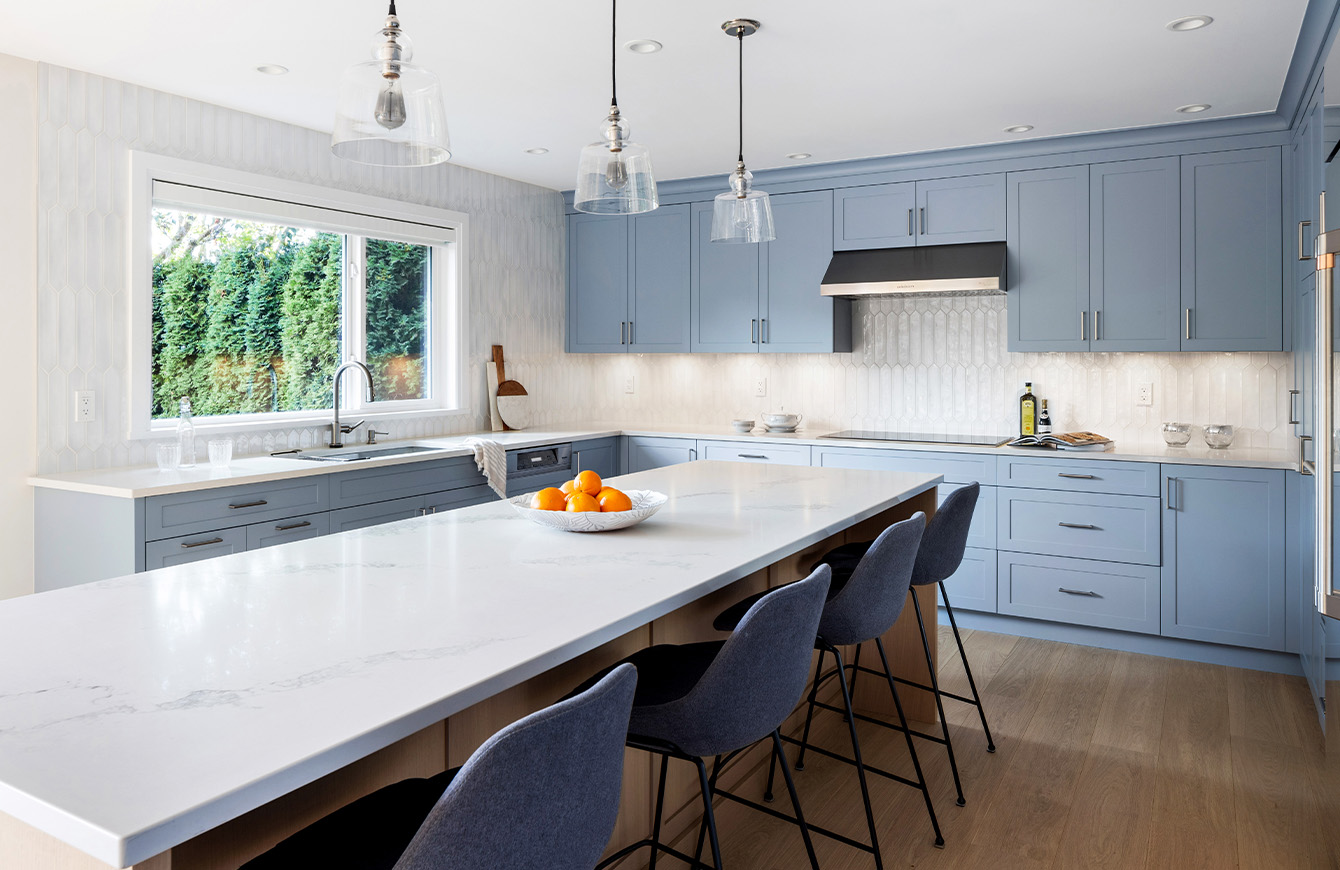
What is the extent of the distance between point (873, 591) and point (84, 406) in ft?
9.83

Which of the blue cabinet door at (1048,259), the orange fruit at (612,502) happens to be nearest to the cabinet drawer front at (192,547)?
the orange fruit at (612,502)

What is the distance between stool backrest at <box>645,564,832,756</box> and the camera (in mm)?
1562

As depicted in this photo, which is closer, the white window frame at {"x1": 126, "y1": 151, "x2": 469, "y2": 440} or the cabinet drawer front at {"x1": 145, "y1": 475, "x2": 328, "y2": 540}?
the cabinet drawer front at {"x1": 145, "y1": 475, "x2": 328, "y2": 540}

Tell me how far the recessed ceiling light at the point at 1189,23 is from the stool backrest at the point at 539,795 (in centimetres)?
284

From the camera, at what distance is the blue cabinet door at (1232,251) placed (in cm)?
389

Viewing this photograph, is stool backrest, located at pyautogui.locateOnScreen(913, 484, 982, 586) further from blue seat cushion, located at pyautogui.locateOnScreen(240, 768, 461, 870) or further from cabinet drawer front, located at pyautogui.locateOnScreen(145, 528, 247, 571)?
cabinet drawer front, located at pyautogui.locateOnScreen(145, 528, 247, 571)

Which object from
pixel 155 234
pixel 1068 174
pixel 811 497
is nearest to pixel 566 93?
pixel 155 234

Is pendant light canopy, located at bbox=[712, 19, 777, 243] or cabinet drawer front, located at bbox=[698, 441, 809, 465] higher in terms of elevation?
pendant light canopy, located at bbox=[712, 19, 777, 243]

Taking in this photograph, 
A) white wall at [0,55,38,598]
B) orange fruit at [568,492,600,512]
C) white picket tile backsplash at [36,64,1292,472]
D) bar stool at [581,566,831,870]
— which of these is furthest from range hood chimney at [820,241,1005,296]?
white wall at [0,55,38,598]

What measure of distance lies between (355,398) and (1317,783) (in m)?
4.15

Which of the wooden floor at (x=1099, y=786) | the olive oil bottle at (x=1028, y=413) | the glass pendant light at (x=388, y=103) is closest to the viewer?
the glass pendant light at (x=388, y=103)

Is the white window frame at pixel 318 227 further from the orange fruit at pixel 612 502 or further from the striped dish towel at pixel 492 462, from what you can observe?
the orange fruit at pixel 612 502

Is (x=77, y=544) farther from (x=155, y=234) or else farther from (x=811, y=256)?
(x=811, y=256)

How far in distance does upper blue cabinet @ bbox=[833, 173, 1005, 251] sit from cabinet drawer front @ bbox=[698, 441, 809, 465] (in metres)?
1.10
